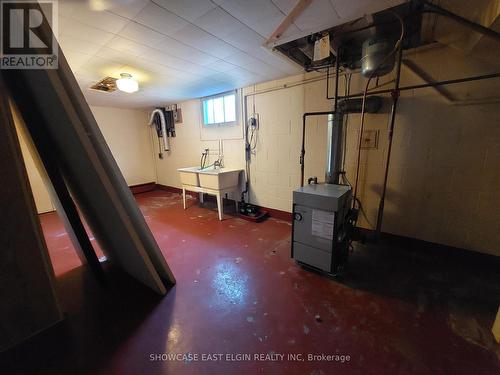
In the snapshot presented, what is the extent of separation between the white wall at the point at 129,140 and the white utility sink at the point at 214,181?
2.33 m

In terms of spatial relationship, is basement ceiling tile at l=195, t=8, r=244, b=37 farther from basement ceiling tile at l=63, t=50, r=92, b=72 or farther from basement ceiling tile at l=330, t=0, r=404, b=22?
basement ceiling tile at l=63, t=50, r=92, b=72

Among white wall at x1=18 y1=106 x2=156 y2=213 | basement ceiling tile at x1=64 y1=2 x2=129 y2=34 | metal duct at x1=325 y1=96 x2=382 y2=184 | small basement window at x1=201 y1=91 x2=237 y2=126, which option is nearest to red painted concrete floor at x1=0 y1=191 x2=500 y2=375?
metal duct at x1=325 y1=96 x2=382 y2=184

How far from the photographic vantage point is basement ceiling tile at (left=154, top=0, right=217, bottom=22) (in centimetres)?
135

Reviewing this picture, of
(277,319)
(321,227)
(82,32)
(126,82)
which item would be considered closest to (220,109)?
(126,82)

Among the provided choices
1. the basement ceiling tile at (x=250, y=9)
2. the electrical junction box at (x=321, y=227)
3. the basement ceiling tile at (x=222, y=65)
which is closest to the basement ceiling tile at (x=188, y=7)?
the basement ceiling tile at (x=250, y=9)

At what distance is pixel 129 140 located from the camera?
5191 mm

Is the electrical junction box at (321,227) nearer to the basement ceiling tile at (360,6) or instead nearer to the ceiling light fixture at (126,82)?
the basement ceiling tile at (360,6)

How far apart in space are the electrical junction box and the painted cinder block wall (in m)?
0.83

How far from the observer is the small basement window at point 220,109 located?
3670mm

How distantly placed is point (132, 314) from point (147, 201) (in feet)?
11.7

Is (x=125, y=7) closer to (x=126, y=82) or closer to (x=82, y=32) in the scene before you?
(x=82, y=32)

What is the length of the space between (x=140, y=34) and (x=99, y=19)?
0.30 meters

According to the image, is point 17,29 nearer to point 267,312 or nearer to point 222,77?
point 222,77

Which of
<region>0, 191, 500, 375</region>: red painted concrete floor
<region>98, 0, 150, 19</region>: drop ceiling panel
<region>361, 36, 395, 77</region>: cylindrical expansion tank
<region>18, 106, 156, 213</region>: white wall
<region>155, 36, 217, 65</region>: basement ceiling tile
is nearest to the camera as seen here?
<region>0, 191, 500, 375</region>: red painted concrete floor
